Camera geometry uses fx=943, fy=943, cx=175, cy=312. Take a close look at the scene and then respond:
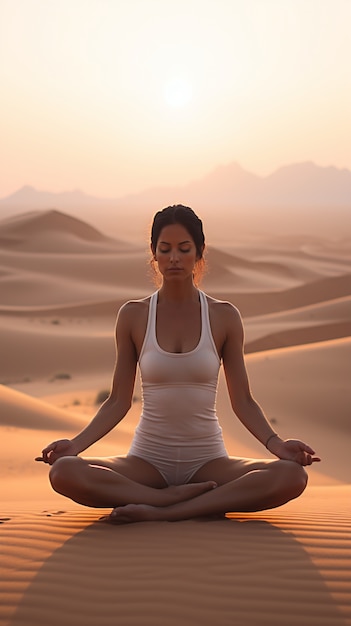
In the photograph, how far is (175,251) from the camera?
4.99m

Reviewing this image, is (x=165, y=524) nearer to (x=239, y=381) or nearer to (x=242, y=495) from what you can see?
(x=242, y=495)

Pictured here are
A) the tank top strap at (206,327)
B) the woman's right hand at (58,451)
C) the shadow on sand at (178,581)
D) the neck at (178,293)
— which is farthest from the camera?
the neck at (178,293)

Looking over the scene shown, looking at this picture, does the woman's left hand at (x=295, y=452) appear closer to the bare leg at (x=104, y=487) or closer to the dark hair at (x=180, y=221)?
the bare leg at (x=104, y=487)

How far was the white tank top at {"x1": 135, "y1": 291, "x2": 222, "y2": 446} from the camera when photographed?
15.7 ft

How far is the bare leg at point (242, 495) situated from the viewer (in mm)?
4680

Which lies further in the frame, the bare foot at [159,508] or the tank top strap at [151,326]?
the tank top strap at [151,326]

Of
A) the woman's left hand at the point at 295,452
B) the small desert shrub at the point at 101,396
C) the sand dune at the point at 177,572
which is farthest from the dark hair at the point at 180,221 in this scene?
the small desert shrub at the point at 101,396

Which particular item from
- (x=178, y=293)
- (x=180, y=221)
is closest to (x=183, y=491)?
(x=178, y=293)

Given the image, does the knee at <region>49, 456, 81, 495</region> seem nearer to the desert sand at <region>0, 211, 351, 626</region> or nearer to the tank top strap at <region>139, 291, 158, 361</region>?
the desert sand at <region>0, 211, 351, 626</region>

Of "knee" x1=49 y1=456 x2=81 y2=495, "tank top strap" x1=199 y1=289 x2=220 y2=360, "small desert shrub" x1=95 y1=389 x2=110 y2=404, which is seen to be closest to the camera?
"knee" x1=49 y1=456 x2=81 y2=495

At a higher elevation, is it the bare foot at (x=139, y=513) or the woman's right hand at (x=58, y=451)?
the woman's right hand at (x=58, y=451)

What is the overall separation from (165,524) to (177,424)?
50 cm

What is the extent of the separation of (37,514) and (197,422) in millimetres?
1077

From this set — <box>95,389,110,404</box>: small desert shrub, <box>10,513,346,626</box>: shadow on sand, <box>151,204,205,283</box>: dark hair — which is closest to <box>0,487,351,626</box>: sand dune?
<box>10,513,346,626</box>: shadow on sand
